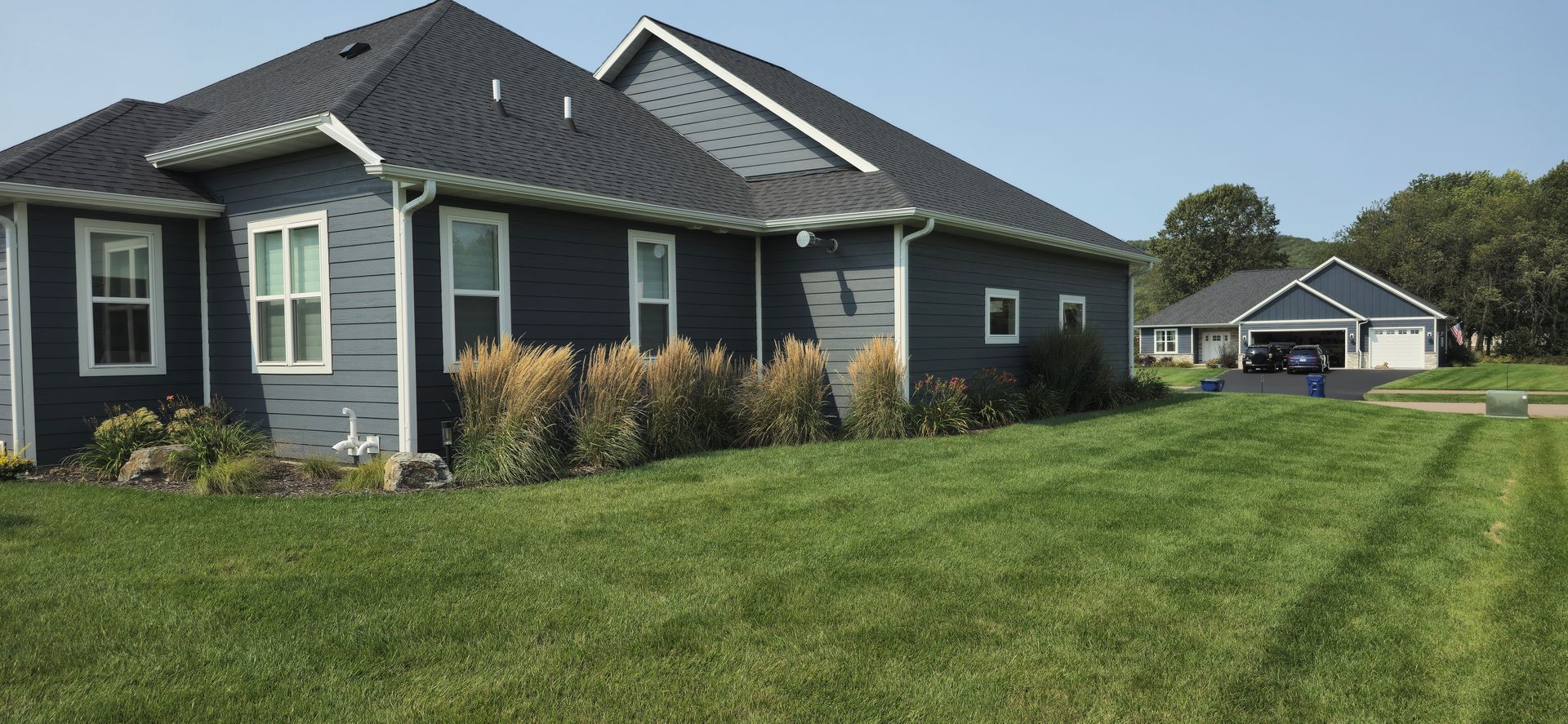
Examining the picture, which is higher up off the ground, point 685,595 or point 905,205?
point 905,205

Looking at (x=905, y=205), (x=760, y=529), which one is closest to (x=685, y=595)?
(x=760, y=529)

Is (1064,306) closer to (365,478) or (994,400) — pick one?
(994,400)

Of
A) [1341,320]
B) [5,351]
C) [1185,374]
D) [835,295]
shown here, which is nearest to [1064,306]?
[835,295]

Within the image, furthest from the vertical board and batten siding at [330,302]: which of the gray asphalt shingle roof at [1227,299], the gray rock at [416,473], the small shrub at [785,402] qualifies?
the gray asphalt shingle roof at [1227,299]

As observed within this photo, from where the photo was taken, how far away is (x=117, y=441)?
8.05 meters

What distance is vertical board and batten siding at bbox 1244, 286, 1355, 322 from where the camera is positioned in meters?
38.4

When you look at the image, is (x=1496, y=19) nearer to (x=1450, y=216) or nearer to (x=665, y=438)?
(x=665, y=438)

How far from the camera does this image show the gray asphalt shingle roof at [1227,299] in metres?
42.2

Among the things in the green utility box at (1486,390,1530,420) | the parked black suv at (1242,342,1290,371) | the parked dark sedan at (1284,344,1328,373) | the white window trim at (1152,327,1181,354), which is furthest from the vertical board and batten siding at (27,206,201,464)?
the white window trim at (1152,327,1181,354)

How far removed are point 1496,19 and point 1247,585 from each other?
13590mm

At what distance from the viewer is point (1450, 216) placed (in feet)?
159

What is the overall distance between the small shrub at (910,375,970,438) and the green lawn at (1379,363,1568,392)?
20.0 meters

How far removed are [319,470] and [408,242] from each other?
6.67 ft

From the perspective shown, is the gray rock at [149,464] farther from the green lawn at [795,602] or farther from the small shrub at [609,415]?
the small shrub at [609,415]
